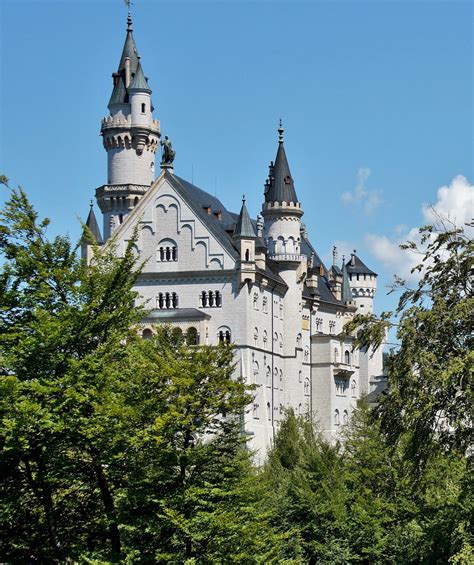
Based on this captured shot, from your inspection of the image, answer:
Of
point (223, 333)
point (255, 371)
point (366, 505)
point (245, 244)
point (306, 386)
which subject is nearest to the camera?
point (366, 505)

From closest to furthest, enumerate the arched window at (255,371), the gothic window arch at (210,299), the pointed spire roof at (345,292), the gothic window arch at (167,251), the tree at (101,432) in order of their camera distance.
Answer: the tree at (101,432) < the gothic window arch at (210,299) < the arched window at (255,371) < the gothic window arch at (167,251) < the pointed spire roof at (345,292)

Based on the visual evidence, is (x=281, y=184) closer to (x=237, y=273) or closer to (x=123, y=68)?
(x=237, y=273)

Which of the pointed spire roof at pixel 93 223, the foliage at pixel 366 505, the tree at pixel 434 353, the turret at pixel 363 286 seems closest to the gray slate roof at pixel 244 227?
the pointed spire roof at pixel 93 223

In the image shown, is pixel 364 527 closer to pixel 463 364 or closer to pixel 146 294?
pixel 463 364

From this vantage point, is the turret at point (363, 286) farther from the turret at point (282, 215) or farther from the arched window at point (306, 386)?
the turret at point (282, 215)

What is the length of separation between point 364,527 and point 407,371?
2095 cm

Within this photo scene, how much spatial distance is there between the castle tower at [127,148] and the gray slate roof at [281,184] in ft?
37.0

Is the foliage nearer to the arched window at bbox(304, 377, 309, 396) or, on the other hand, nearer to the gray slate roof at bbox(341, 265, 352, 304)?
the arched window at bbox(304, 377, 309, 396)

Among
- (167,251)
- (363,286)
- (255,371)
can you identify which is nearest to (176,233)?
(167,251)

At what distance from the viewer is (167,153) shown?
10644 cm

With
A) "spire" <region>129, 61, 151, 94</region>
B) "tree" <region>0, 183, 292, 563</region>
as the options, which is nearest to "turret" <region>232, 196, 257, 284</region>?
"spire" <region>129, 61, 151, 94</region>

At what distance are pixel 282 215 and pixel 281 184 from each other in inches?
108

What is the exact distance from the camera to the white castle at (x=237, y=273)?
103562mm

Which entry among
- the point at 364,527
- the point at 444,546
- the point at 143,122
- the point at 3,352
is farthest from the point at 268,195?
the point at 3,352
